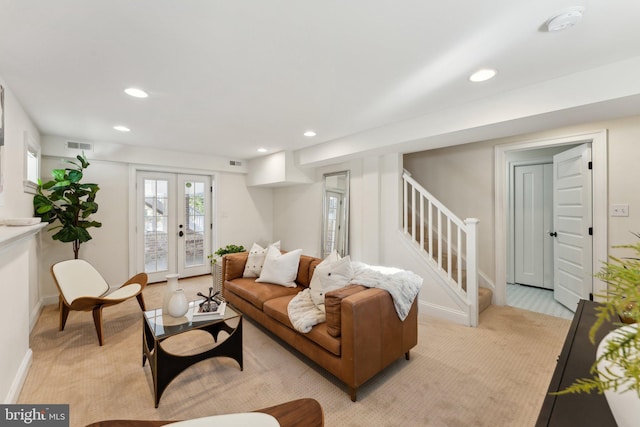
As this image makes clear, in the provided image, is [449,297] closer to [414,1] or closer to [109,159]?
[414,1]

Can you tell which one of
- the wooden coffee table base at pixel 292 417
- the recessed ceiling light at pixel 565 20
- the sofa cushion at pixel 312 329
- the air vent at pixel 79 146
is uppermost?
the recessed ceiling light at pixel 565 20

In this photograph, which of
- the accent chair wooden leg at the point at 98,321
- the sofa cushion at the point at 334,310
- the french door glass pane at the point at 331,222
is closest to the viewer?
the sofa cushion at the point at 334,310

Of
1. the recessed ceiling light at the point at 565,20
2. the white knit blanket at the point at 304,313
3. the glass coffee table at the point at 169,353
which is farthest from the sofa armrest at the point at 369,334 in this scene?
the recessed ceiling light at the point at 565,20

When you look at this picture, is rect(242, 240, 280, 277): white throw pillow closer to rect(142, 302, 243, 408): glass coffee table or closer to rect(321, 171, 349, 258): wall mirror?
rect(142, 302, 243, 408): glass coffee table

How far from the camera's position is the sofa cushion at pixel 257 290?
108 inches

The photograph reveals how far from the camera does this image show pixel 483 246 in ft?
12.3

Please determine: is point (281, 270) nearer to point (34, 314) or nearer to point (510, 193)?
point (34, 314)

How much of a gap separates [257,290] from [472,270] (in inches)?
91.3

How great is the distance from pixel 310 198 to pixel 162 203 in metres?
2.57

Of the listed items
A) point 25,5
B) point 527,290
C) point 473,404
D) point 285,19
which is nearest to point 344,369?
point 473,404

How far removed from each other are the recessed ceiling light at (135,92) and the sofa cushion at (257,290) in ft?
6.76

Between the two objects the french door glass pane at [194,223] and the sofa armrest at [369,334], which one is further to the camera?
the french door glass pane at [194,223]

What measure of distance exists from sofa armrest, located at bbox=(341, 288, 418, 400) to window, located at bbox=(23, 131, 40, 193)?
3504mm

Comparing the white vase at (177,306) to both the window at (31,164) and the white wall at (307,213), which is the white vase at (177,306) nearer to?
the window at (31,164)
